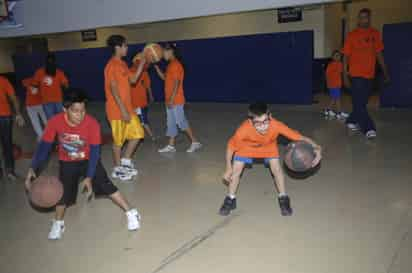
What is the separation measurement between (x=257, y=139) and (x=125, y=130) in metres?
2.08

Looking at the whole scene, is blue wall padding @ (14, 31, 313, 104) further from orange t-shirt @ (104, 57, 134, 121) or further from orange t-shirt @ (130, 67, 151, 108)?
orange t-shirt @ (104, 57, 134, 121)

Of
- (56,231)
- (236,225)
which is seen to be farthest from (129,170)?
(236,225)

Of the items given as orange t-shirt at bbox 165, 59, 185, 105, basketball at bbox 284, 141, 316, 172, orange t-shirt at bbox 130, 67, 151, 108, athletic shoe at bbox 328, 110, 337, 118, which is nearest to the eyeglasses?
basketball at bbox 284, 141, 316, 172

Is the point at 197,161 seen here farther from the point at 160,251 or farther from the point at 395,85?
the point at 395,85

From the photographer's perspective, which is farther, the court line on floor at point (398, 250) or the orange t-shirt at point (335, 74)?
the orange t-shirt at point (335, 74)

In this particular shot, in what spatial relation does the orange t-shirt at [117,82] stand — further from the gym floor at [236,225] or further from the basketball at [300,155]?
the basketball at [300,155]

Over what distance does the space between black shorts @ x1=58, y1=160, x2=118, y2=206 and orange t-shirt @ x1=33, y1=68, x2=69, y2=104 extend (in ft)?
11.8

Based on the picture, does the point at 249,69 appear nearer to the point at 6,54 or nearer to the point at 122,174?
the point at 122,174

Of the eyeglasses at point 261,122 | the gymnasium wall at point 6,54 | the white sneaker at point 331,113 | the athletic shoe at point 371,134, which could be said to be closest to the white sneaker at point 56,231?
the eyeglasses at point 261,122

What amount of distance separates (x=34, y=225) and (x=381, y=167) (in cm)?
410

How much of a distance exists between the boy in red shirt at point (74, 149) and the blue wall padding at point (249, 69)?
7.86 m

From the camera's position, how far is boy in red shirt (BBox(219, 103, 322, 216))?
3.43 metres

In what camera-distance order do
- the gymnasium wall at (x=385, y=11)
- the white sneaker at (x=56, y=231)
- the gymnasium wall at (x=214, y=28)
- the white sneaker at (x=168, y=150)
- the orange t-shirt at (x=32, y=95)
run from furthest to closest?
the gymnasium wall at (x=385, y=11), the gymnasium wall at (x=214, y=28), the orange t-shirt at (x=32, y=95), the white sneaker at (x=168, y=150), the white sneaker at (x=56, y=231)

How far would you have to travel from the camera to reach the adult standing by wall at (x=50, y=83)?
6598mm
